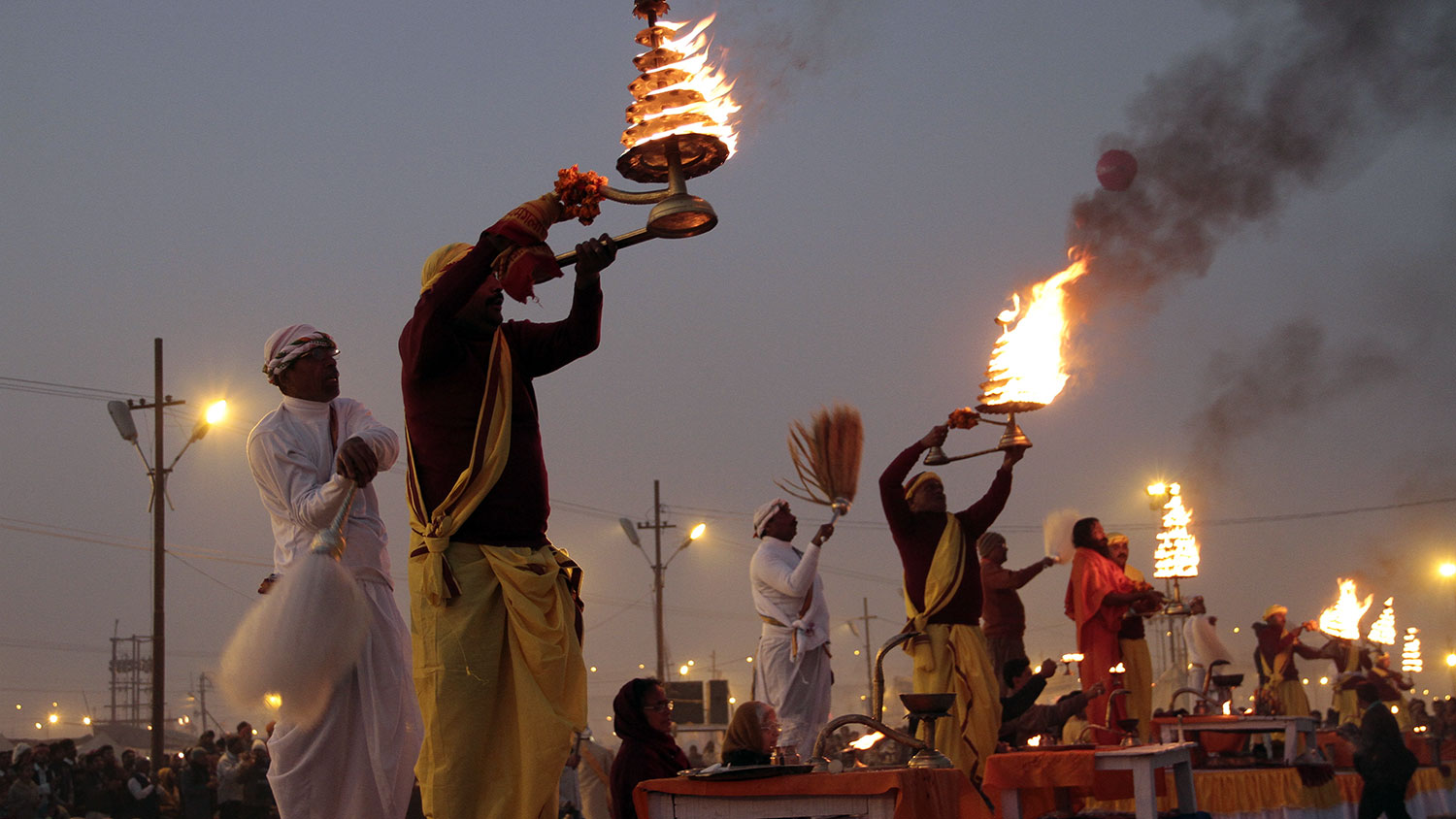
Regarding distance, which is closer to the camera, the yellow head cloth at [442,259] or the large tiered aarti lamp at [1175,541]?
the yellow head cloth at [442,259]

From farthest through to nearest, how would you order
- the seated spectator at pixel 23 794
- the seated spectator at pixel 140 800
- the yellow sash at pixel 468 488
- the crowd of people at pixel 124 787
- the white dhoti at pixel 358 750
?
the seated spectator at pixel 140 800, the crowd of people at pixel 124 787, the seated spectator at pixel 23 794, the white dhoti at pixel 358 750, the yellow sash at pixel 468 488

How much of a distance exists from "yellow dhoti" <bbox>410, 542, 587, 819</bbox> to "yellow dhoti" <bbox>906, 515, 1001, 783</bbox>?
450 centimetres

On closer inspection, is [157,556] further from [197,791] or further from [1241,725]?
[1241,725]

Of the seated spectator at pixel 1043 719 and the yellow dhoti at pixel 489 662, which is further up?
the yellow dhoti at pixel 489 662

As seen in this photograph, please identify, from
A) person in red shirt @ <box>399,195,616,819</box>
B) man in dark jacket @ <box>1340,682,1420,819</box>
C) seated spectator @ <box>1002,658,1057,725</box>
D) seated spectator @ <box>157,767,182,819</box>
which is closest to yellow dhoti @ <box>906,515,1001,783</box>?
seated spectator @ <box>1002,658,1057,725</box>

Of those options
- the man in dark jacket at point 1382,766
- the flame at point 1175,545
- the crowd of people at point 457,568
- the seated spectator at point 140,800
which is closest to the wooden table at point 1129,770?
the crowd of people at point 457,568

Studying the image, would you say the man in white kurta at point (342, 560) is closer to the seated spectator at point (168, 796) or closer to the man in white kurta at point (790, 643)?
the man in white kurta at point (790, 643)

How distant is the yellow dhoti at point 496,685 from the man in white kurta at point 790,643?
5.31 m

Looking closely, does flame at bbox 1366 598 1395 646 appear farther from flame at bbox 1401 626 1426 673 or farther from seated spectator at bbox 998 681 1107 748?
seated spectator at bbox 998 681 1107 748

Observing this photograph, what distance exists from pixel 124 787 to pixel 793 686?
9.89 metres

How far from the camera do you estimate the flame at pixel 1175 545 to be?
1554cm

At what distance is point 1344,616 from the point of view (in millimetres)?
21016

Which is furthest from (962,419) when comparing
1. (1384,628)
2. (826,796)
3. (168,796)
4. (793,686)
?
(1384,628)

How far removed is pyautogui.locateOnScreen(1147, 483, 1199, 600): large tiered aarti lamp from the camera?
15.5m
